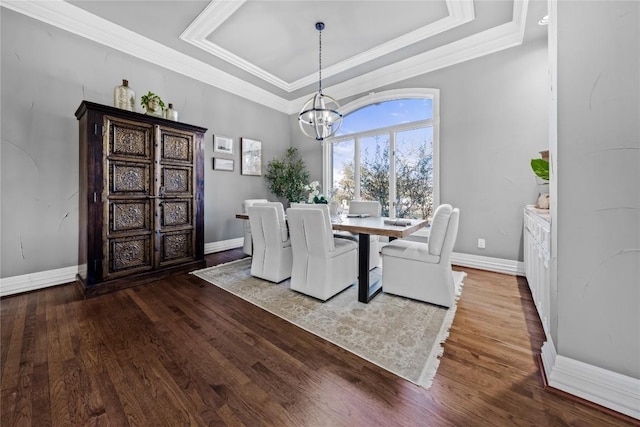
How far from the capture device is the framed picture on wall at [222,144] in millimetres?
4359

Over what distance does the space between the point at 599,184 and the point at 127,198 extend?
3.78 metres

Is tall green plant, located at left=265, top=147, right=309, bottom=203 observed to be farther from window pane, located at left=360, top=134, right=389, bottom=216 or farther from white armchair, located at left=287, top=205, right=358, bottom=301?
white armchair, located at left=287, top=205, right=358, bottom=301

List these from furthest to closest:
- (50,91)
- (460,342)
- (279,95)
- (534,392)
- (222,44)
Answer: (279,95)
(222,44)
(50,91)
(460,342)
(534,392)

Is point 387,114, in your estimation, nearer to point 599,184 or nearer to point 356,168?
point 356,168

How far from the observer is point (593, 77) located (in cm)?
118

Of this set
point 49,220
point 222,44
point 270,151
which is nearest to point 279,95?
point 270,151

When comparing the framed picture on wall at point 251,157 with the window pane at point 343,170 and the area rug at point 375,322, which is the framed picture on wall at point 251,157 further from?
the area rug at point 375,322

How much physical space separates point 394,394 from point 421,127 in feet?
12.3

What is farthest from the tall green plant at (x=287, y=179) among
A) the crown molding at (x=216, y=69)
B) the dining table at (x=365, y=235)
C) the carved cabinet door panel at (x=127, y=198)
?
the dining table at (x=365, y=235)

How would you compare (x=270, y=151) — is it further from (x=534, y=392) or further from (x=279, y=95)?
(x=534, y=392)

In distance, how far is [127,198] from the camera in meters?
2.74

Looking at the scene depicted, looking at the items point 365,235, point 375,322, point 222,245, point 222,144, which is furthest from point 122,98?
point 375,322

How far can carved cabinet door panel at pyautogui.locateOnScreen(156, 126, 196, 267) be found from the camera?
3012 mm

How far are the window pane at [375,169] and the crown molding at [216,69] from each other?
935 mm
